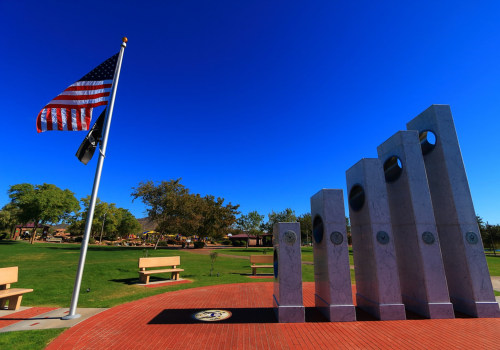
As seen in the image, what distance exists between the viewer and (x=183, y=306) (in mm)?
7715

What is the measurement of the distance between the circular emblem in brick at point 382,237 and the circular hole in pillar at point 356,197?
994 millimetres

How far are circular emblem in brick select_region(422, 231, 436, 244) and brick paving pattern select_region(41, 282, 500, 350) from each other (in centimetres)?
209

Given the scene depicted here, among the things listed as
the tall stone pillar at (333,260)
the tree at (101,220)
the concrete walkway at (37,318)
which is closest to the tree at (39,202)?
the tree at (101,220)

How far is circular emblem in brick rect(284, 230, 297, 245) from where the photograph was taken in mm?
6895

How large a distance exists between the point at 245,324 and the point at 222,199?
3963 cm

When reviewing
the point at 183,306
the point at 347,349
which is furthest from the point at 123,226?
→ the point at 347,349

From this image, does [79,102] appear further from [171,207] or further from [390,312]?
[171,207]

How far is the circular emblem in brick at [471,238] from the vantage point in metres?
7.25

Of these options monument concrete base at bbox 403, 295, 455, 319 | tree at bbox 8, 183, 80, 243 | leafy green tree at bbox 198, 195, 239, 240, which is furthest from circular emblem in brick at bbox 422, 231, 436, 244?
tree at bbox 8, 183, 80, 243

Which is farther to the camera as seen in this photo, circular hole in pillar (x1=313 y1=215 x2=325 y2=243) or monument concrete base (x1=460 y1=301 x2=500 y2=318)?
circular hole in pillar (x1=313 y1=215 x2=325 y2=243)

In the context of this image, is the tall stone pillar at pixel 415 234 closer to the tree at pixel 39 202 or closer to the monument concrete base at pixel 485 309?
the monument concrete base at pixel 485 309

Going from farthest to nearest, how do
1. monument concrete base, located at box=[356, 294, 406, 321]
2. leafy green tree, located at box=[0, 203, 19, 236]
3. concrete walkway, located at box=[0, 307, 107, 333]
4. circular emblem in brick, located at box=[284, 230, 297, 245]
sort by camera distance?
leafy green tree, located at box=[0, 203, 19, 236]
circular emblem in brick, located at box=[284, 230, 297, 245]
monument concrete base, located at box=[356, 294, 406, 321]
concrete walkway, located at box=[0, 307, 107, 333]

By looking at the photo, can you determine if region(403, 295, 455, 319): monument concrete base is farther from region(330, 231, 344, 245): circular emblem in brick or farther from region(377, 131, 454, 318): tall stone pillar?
region(330, 231, 344, 245): circular emblem in brick

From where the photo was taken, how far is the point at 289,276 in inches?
264
